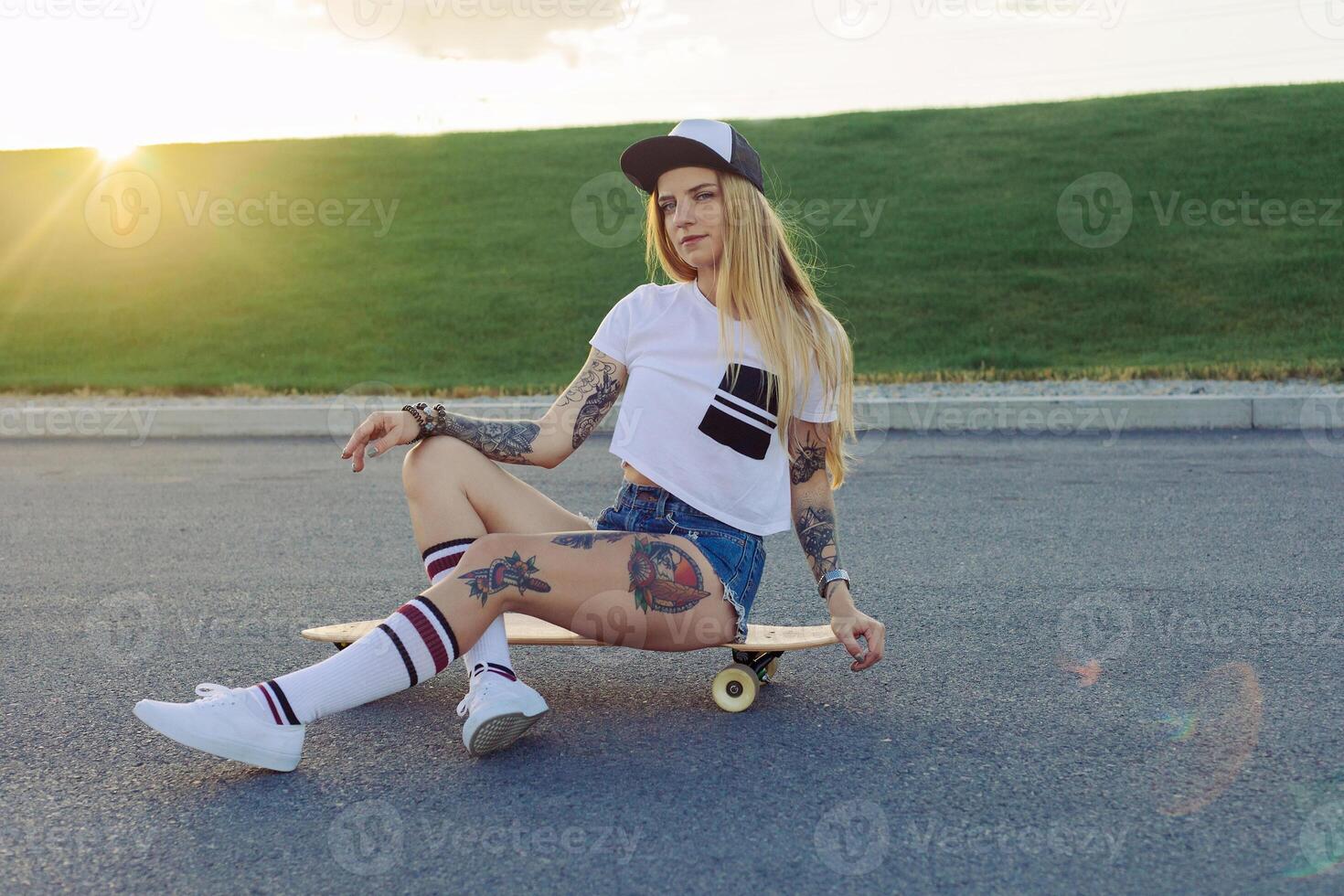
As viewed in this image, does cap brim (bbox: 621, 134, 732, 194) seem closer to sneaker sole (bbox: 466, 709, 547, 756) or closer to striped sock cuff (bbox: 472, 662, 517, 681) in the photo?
striped sock cuff (bbox: 472, 662, 517, 681)

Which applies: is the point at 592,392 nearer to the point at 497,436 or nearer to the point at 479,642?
the point at 497,436

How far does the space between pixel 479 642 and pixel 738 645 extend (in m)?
0.67

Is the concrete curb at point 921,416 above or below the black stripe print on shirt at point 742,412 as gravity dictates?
above

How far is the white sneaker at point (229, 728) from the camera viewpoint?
2641 mm

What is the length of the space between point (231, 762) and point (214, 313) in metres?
17.2

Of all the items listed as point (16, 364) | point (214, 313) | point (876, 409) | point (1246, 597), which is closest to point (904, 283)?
point (876, 409)

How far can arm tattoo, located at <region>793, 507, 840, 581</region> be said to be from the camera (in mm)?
3139

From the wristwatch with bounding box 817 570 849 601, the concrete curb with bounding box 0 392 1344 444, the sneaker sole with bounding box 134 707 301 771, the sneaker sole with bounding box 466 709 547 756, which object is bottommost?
the sneaker sole with bounding box 134 707 301 771

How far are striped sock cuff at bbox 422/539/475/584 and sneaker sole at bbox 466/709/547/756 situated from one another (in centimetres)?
43

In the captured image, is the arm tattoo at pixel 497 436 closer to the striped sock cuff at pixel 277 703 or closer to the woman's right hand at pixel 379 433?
the woman's right hand at pixel 379 433

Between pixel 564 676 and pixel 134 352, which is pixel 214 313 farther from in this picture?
pixel 564 676

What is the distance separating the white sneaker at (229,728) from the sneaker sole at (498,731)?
1.28 feet

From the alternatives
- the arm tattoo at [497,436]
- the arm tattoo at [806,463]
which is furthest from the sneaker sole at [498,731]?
the arm tattoo at [806,463]

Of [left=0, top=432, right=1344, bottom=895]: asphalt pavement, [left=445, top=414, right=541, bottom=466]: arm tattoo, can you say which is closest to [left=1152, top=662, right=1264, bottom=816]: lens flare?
[left=0, top=432, right=1344, bottom=895]: asphalt pavement
